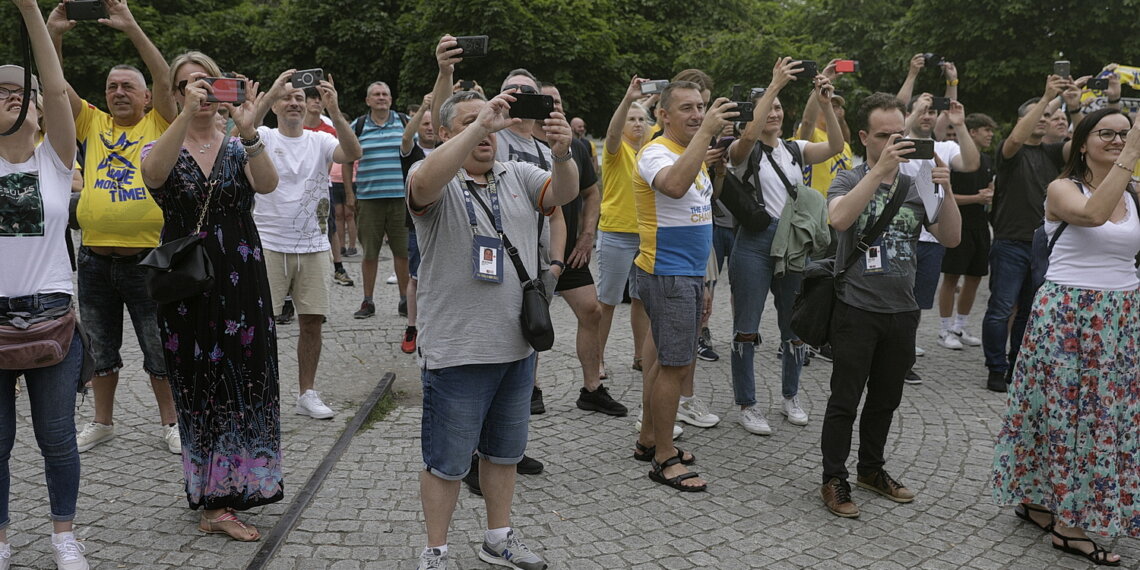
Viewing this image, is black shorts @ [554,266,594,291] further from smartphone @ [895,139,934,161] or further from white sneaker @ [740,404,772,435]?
smartphone @ [895,139,934,161]

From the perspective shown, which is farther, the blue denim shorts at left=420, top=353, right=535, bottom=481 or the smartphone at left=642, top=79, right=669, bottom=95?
the smartphone at left=642, top=79, right=669, bottom=95

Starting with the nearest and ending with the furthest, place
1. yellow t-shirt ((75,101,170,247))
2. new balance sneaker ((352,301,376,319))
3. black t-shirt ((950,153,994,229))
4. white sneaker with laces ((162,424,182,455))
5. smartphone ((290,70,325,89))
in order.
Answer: yellow t-shirt ((75,101,170,247)), smartphone ((290,70,325,89)), white sneaker with laces ((162,424,182,455)), black t-shirt ((950,153,994,229)), new balance sneaker ((352,301,376,319))

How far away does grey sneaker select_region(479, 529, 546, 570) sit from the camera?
12.3 feet

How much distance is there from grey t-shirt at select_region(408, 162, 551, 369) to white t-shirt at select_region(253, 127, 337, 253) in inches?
105

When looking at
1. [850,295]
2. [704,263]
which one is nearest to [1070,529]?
[850,295]

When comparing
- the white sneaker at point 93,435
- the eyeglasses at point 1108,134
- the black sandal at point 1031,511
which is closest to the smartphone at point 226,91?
the white sneaker at point 93,435

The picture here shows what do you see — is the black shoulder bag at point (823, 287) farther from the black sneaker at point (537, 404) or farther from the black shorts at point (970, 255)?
the black shorts at point (970, 255)

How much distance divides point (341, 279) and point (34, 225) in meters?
6.94

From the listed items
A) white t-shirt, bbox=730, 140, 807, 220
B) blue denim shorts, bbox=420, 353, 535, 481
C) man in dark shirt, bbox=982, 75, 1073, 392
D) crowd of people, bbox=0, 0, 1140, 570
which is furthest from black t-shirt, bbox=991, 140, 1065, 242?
blue denim shorts, bbox=420, 353, 535, 481

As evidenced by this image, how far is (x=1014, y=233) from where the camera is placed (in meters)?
6.97

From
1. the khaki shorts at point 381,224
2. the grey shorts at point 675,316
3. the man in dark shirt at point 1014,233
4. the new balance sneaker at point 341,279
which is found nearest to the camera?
the grey shorts at point 675,316

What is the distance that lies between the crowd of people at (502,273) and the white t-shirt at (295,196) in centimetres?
2

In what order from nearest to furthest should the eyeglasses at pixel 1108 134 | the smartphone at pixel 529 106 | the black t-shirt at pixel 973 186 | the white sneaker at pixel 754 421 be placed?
the smartphone at pixel 529 106
the eyeglasses at pixel 1108 134
the white sneaker at pixel 754 421
the black t-shirt at pixel 973 186

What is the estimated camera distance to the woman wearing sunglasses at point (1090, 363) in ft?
13.5
